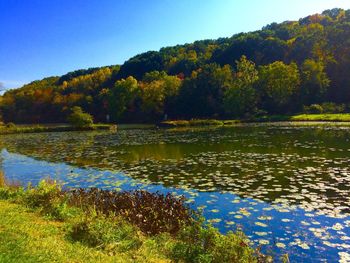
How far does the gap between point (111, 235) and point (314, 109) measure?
76.1 meters

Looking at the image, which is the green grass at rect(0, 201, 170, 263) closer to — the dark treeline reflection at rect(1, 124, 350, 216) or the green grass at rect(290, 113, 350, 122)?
the dark treeline reflection at rect(1, 124, 350, 216)

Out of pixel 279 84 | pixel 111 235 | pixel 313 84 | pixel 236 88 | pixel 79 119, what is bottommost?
pixel 111 235

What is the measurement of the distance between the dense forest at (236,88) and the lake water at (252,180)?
162 feet

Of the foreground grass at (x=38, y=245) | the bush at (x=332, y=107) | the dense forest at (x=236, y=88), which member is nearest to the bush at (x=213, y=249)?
the foreground grass at (x=38, y=245)

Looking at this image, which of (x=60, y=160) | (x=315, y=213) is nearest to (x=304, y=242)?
(x=315, y=213)

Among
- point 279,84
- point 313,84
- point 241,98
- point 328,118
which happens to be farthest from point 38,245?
point 313,84

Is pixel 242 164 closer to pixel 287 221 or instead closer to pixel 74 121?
pixel 287 221

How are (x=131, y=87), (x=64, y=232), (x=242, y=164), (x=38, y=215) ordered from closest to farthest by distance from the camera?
1. (x=64, y=232)
2. (x=38, y=215)
3. (x=242, y=164)
4. (x=131, y=87)

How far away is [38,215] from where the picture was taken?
1257 centimetres

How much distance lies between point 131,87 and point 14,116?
4976 cm

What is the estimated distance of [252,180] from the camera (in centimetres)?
2017

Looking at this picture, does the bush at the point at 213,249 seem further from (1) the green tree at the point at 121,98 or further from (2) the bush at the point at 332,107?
(1) the green tree at the point at 121,98

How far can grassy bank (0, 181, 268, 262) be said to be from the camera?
8.55m

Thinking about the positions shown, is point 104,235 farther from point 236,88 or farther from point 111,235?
point 236,88
